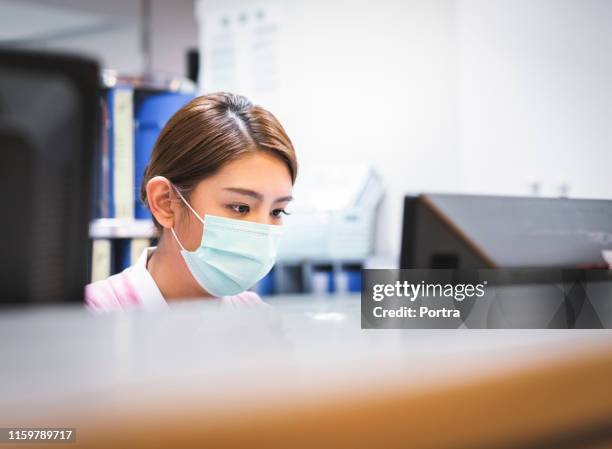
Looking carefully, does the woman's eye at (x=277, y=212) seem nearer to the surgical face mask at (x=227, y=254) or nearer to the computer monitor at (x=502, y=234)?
the surgical face mask at (x=227, y=254)

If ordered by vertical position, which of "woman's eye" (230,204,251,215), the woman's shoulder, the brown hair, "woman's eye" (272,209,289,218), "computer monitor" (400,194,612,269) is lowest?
the woman's shoulder

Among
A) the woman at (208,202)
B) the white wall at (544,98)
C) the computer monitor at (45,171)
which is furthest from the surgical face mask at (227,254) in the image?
the white wall at (544,98)

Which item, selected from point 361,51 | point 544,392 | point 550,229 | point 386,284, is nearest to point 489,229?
point 550,229

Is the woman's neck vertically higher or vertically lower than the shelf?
lower

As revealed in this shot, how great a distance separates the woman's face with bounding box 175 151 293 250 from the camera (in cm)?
62

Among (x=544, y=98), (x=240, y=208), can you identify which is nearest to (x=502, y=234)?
(x=544, y=98)

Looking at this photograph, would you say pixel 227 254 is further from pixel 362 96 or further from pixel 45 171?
pixel 362 96

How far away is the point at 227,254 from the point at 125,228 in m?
0.11

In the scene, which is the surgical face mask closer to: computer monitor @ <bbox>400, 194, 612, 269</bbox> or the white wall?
computer monitor @ <bbox>400, 194, 612, 269</bbox>

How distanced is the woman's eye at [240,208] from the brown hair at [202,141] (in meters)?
0.04

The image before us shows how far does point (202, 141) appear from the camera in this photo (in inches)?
24.0

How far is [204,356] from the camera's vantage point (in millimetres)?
463

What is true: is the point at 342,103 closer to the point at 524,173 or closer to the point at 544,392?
the point at 524,173

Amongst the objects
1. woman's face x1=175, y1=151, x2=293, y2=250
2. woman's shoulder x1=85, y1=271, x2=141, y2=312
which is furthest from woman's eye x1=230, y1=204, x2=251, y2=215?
woman's shoulder x1=85, y1=271, x2=141, y2=312
